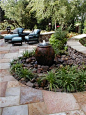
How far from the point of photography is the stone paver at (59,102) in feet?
6.19

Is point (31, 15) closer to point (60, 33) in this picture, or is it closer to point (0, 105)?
point (60, 33)

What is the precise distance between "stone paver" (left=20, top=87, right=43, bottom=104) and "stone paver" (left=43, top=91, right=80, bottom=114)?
0.11m

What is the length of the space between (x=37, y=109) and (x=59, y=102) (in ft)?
1.27

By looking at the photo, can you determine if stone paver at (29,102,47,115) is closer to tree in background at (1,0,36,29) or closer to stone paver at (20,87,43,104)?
stone paver at (20,87,43,104)

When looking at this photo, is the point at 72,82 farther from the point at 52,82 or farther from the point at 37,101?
the point at 37,101

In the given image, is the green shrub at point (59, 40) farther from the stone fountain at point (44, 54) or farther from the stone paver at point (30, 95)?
the stone paver at point (30, 95)

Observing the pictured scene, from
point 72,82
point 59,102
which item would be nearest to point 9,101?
point 59,102

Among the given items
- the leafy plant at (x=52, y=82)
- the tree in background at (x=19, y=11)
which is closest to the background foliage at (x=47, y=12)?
the tree in background at (x=19, y=11)

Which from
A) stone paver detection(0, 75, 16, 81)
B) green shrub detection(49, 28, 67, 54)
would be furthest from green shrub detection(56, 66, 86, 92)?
green shrub detection(49, 28, 67, 54)

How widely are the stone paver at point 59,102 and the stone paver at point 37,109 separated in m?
0.07

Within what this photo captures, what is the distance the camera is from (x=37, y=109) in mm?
1875

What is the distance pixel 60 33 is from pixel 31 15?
619 cm

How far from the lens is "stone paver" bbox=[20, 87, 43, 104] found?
6.84ft

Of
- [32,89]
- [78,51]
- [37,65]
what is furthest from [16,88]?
[78,51]
